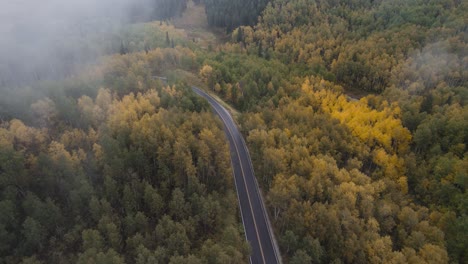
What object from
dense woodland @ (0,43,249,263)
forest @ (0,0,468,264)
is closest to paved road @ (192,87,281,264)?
forest @ (0,0,468,264)

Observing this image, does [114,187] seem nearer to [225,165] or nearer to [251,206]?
[225,165]

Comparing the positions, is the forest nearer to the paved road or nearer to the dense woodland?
the dense woodland

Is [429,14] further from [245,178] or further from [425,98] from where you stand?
[245,178]

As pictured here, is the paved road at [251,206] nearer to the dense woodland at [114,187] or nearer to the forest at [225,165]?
the forest at [225,165]

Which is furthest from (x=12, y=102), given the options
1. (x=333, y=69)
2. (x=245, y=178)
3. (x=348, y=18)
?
(x=348, y=18)

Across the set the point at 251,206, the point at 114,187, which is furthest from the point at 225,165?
the point at 114,187

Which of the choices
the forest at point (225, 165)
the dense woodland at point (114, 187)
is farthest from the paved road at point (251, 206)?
the dense woodland at point (114, 187)
